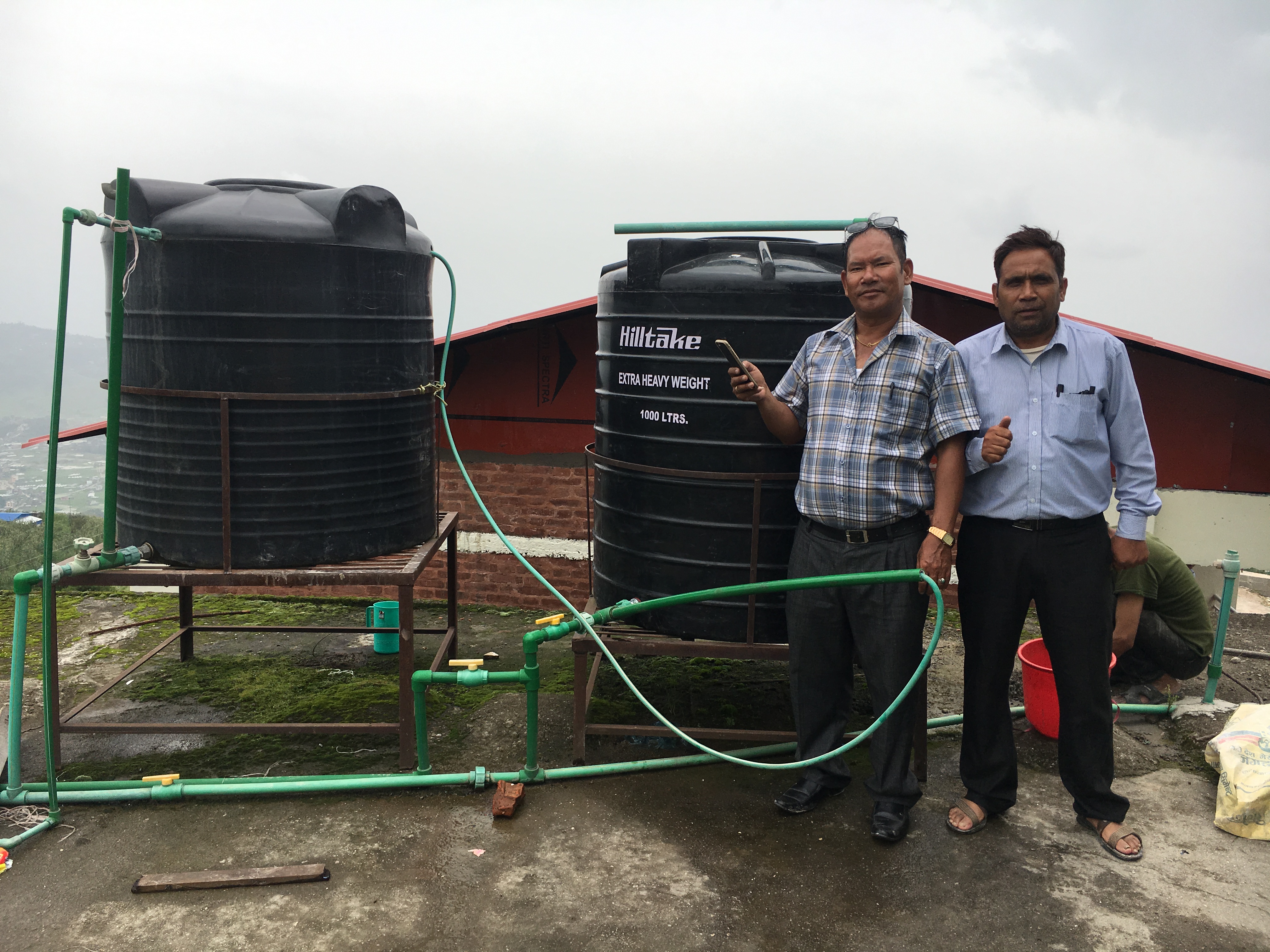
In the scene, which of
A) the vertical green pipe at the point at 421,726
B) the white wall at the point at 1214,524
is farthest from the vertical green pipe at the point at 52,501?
the white wall at the point at 1214,524

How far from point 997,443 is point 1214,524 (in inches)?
163

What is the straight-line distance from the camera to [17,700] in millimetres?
3684

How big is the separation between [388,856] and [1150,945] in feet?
8.41

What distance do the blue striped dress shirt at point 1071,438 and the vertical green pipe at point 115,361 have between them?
3.32 metres

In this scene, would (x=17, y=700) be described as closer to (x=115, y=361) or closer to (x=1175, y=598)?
(x=115, y=361)

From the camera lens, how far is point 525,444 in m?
6.86

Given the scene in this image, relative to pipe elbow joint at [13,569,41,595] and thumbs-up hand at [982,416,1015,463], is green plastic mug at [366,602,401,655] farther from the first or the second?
thumbs-up hand at [982,416,1015,463]

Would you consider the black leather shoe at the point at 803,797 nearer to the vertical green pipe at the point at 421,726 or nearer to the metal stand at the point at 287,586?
the vertical green pipe at the point at 421,726

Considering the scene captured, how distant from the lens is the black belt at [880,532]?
3367 mm

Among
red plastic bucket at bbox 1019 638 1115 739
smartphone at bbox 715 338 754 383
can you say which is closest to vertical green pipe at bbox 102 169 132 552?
smartphone at bbox 715 338 754 383

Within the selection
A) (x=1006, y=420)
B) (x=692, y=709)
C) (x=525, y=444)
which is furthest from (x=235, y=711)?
(x=1006, y=420)

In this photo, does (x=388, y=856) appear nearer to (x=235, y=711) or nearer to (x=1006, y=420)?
(x=235, y=711)

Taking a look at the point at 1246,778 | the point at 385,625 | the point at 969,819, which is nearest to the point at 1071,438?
the point at 969,819

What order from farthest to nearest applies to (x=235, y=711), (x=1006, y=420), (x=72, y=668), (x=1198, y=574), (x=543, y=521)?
1. (x=543, y=521)
2. (x=1198, y=574)
3. (x=72, y=668)
4. (x=235, y=711)
5. (x=1006, y=420)
